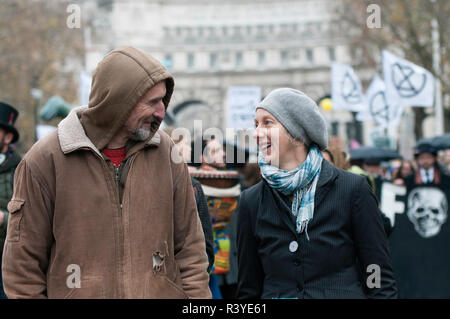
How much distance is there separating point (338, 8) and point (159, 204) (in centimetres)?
2893

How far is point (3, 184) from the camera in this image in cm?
559

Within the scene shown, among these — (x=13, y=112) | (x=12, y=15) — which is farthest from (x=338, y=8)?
(x=13, y=112)

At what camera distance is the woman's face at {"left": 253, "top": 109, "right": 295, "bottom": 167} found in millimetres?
3703

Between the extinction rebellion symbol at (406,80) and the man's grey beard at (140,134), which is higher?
the extinction rebellion symbol at (406,80)

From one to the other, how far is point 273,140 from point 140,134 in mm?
794

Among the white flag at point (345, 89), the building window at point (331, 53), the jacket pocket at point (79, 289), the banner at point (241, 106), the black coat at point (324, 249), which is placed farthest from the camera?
the building window at point (331, 53)

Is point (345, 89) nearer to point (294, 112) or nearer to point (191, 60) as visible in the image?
point (294, 112)

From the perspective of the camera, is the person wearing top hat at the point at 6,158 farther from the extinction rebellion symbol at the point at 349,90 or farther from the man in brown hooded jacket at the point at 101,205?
the extinction rebellion symbol at the point at 349,90

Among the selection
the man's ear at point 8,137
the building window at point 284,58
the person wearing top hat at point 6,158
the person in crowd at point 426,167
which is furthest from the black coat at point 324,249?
the building window at point 284,58

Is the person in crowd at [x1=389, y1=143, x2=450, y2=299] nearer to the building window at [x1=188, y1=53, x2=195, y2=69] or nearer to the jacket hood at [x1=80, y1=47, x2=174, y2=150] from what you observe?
the jacket hood at [x1=80, y1=47, x2=174, y2=150]

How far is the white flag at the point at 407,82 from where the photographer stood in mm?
13227

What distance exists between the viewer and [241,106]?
16078 mm

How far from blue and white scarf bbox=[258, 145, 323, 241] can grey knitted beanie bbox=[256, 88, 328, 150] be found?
0.39ft
